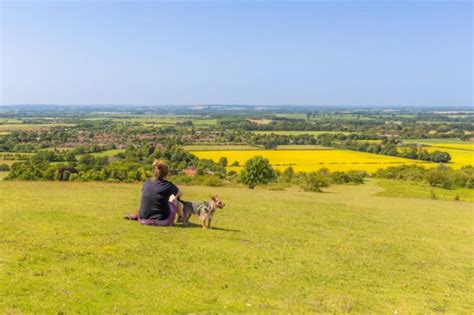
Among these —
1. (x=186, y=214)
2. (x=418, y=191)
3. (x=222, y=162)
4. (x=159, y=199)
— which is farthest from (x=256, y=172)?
(x=159, y=199)

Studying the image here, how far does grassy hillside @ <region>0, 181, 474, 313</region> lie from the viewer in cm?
1001

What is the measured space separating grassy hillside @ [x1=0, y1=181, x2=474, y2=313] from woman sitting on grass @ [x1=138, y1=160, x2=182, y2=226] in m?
0.48

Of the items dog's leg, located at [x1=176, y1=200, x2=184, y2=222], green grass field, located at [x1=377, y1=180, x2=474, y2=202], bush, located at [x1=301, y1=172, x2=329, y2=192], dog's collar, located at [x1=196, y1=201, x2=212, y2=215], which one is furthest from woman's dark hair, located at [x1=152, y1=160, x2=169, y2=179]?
green grass field, located at [x1=377, y1=180, x2=474, y2=202]

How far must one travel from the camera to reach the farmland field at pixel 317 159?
8238 centimetres

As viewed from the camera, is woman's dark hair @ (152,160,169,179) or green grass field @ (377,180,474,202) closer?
woman's dark hair @ (152,160,169,179)

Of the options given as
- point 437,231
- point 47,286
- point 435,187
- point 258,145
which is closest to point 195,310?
point 47,286

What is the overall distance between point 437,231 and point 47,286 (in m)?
20.3

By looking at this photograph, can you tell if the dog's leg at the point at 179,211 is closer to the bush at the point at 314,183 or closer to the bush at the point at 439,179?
the bush at the point at 314,183

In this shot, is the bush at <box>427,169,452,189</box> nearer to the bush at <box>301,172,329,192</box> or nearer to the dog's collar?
the bush at <box>301,172,329,192</box>

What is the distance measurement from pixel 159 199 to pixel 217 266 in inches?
165

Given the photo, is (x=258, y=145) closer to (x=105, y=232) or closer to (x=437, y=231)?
(x=437, y=231)

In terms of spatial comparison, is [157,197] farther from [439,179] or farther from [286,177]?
[439,179]

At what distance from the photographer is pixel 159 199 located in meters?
15.9

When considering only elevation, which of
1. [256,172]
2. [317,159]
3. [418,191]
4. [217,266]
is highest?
[217,266]
